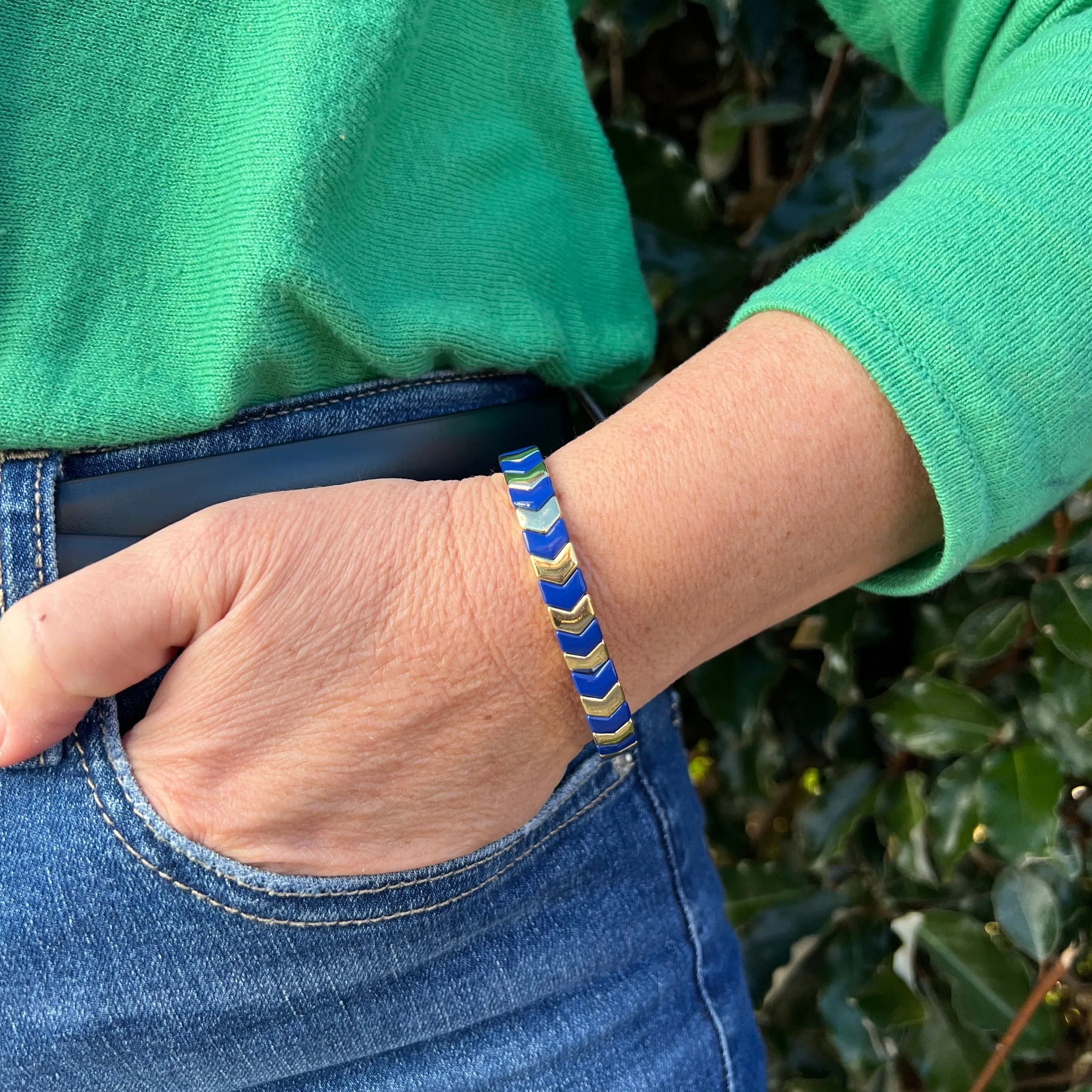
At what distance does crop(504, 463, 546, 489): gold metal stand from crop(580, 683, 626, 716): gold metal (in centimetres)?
13

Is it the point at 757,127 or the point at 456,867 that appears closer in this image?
the point at 456,867

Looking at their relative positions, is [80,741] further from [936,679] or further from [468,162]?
[936,679]

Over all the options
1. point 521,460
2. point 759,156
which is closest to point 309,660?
point 521,460

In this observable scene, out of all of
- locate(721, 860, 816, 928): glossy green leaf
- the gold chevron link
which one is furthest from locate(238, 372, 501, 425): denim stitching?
locate(721, 860, 816, 928): glossy green leaf

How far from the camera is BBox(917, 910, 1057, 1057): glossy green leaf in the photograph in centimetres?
95

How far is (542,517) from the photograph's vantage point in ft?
1.65

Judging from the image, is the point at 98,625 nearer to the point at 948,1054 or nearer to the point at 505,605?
the point at 505,605

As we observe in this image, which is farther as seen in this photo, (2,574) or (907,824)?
(907,824)

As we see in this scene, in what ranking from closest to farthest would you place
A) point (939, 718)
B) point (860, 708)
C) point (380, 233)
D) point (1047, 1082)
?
point (380, 233), point (939, 718), point (860, 708), point (1047, 1082)

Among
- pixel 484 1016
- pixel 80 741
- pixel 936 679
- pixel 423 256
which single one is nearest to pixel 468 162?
pixel 423 256

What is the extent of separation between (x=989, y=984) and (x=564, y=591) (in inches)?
31.5

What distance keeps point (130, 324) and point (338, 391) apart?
134 mm

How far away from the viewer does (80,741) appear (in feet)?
1.74

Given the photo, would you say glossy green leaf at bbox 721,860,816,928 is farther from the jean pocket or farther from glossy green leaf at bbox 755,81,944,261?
glossy green leaf at bbox 755,81,944,261
